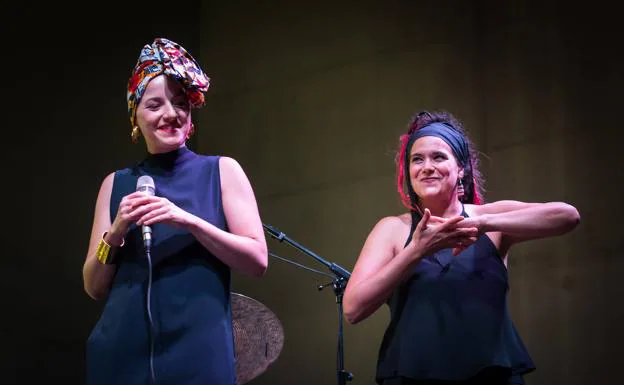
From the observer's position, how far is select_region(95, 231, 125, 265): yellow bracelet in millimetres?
2025

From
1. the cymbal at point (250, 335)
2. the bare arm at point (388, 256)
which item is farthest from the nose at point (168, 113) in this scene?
the cymbal at point (250, 335)

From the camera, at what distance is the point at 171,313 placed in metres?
1.97

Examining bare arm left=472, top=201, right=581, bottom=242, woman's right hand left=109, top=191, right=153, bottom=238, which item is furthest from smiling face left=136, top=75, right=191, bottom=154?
bare arm left=472, top=201, right=581, bottom=242

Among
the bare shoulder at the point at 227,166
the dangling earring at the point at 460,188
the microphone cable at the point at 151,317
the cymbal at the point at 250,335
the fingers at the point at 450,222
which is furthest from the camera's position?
the cymbal at the point at 250,335

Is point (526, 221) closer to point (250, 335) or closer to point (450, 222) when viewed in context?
point (450, 222)

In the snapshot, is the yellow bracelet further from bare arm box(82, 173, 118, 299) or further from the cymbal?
the cymbal

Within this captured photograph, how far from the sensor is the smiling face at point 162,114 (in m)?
2.16

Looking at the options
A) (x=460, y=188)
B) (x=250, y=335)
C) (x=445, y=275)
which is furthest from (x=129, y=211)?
(x=250, y=335)

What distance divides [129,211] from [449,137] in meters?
0.90

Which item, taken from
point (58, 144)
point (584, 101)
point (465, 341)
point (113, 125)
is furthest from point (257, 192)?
point (465, 341)

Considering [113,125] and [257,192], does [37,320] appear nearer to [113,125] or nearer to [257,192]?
[113,125]

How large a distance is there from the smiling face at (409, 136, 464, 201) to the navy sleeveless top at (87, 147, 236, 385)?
0.54 metres

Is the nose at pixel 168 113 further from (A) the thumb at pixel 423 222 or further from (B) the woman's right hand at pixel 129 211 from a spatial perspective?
(A) the thumb at pixel 423 222

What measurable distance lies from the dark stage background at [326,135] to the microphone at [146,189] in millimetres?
1955
